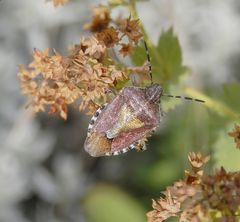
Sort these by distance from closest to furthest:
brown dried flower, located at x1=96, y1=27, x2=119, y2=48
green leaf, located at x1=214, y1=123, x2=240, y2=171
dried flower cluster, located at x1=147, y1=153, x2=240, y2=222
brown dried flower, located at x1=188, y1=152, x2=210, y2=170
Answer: dried flower cluster, located at x1=147, y1=153, x2=240, y2=222 → brown dried flower, located at x1=188, y1=152, x2=210, y2=170 → brown dried flower, located at x1=96, y1=27, x2=119, y2=48 → green leaf, located at x1=214, y1=123, x2=240, y2=171

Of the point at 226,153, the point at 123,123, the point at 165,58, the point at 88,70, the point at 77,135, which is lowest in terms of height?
the point at 123,123

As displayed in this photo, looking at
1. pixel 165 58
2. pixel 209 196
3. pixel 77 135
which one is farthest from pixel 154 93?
pixel 77 135

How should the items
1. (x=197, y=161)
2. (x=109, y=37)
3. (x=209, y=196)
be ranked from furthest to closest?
(x=109, y=37), (x=197, y=161), (x=209, y=196)

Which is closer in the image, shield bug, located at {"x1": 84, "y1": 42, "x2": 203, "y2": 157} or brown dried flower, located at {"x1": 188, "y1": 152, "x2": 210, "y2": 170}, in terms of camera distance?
brown dried flower, located at {"x1": 188, "y1": 152, "x2": 210, "y2": 170}

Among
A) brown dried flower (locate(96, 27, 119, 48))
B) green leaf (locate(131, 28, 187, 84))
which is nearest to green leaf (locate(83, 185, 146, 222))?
green leaf (locate(131, 28, 187, 84))

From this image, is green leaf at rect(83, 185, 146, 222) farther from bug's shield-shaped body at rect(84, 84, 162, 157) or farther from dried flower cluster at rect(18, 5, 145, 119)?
bug's shield-shaped body at rect(84, 84, 162, 157)

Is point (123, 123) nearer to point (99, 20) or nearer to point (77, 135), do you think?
point (99, 20)

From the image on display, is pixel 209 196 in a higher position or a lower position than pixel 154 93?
lower

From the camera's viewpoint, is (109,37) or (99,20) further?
(99,20)
